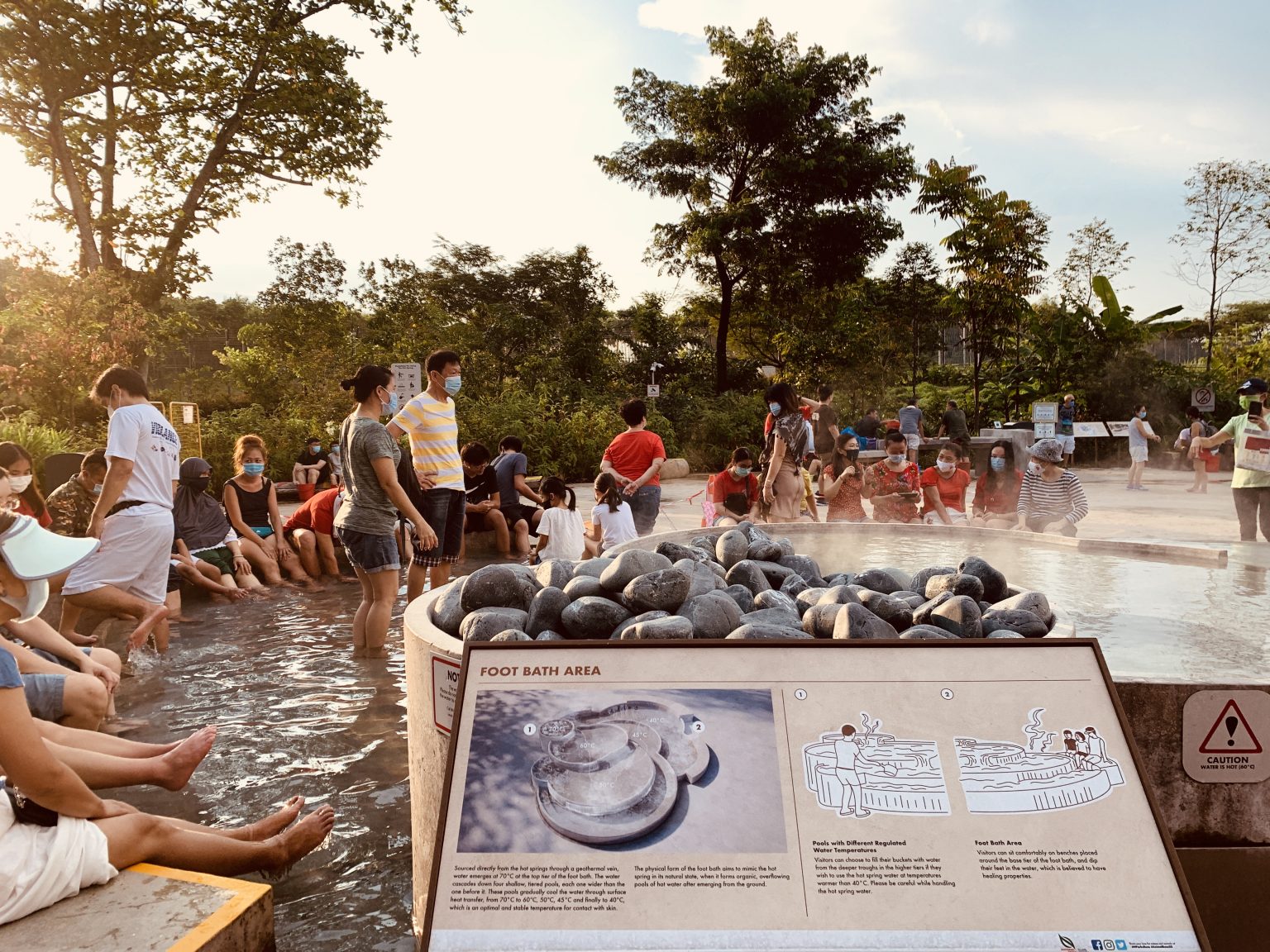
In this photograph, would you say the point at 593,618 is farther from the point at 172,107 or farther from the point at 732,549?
the point at 172,107

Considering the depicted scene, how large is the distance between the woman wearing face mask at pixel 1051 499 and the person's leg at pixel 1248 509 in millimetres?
1578

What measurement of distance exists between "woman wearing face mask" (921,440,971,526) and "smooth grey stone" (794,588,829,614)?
525cm

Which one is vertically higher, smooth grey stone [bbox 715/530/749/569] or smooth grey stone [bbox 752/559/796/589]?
smooth grey stone [bbox 715/530/749/569]

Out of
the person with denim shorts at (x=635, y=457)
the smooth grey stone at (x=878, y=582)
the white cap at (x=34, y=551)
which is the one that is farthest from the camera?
the person with denim shorts at (x=635, y=457)

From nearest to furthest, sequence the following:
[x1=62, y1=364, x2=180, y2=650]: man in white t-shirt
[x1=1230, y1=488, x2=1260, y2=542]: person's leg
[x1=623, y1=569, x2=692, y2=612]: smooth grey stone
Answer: [x1=623, y1=569, x2=692, y2=612]: smooth grey stone < [x1=62, y1=364, x2=180, y2=650]: man in white t-shirt < [x1=1230, y1=488, x2=1260, y2=542]: person's leg

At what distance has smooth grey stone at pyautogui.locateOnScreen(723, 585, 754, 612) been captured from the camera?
3111mm

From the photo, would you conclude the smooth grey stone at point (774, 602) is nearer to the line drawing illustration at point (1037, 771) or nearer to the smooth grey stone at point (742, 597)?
the smooth grey stone at point (742, 597)

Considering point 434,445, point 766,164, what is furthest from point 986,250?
point 434,445

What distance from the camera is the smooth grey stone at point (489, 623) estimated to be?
2.60 m

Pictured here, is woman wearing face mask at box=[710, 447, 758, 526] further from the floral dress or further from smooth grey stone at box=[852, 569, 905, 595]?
smooth grey stone at box=[852, 569, 905, 595]

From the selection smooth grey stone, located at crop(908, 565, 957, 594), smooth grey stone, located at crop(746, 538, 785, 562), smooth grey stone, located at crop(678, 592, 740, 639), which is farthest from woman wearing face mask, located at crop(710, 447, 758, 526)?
smooth grey stone, located at crop(678, 592, 740, 639)

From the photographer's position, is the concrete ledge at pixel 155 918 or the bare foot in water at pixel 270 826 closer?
the concrete ledge at pixel 155 918

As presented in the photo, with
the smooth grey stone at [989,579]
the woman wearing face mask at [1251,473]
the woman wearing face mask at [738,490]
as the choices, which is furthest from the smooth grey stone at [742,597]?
the woman wearing face mask at [1251,473]

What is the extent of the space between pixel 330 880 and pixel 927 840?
2171 mm
